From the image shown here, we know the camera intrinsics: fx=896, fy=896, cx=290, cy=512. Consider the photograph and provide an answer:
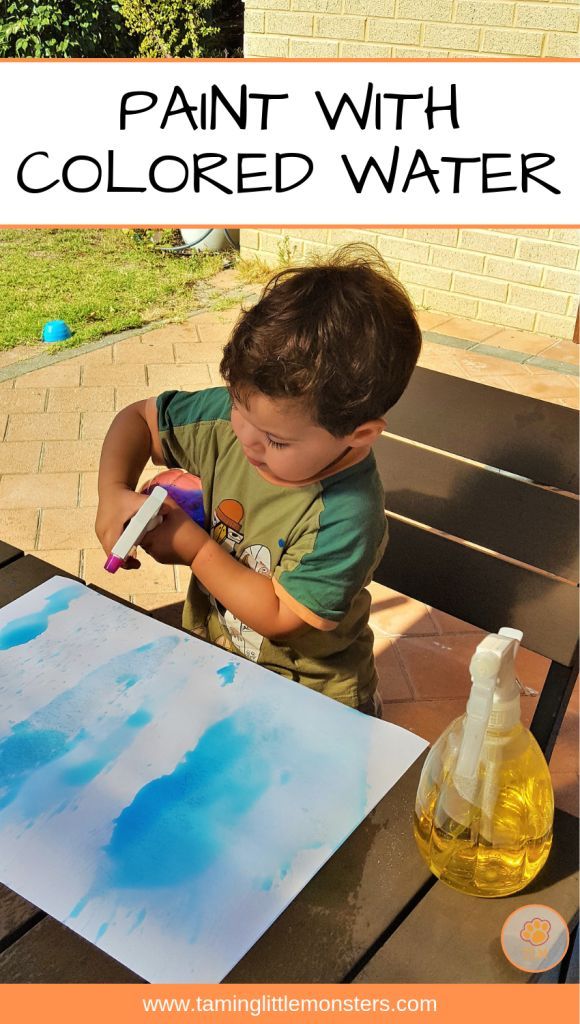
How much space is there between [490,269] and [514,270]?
0.14 meters

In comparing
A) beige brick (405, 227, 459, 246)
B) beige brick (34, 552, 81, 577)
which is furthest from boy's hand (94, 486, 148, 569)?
beige brick (405, 227, 459, 246)

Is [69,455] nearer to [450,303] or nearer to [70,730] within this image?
[450,303]

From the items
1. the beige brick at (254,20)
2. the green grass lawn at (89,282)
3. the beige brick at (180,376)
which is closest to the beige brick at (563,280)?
the beige brick at (180,376)

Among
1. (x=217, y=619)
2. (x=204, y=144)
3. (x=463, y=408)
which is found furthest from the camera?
(x=204, y=144)

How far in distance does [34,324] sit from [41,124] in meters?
1.37

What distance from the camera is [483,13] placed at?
4.35 m

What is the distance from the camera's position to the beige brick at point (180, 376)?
4078 millimetres

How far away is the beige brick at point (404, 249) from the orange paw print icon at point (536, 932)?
4440mm

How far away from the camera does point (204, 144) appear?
3.13 meters

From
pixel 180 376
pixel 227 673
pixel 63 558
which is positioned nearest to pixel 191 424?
pixel 227 673

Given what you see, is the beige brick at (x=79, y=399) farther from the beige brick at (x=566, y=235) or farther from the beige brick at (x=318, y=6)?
the beige brick at (x=318, y=6)

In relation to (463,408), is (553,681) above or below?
below

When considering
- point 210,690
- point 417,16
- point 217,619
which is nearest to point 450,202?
point 417,16

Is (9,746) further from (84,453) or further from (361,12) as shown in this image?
(361,12)
